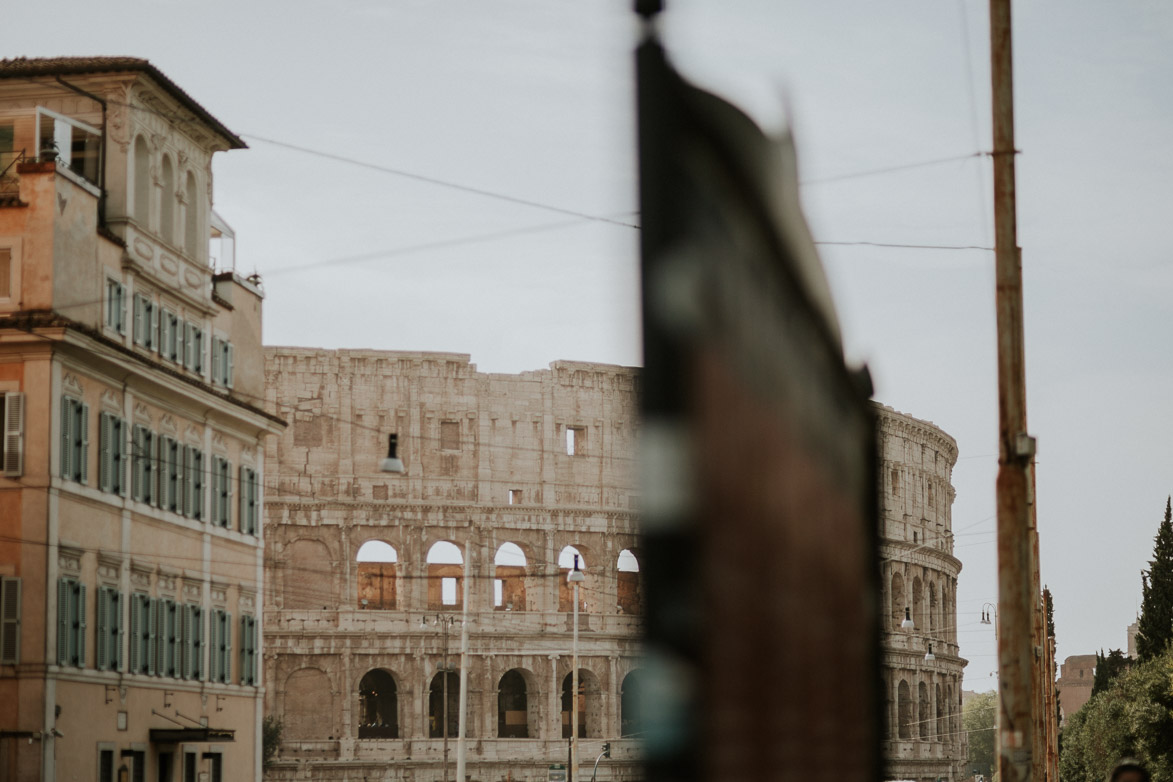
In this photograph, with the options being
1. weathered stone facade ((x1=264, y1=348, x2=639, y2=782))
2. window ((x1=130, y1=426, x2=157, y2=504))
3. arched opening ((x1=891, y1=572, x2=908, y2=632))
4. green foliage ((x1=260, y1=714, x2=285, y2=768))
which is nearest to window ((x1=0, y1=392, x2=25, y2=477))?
window ((x1=130, y1=426, x2=157, y2=504))

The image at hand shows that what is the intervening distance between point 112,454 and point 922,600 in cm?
5421

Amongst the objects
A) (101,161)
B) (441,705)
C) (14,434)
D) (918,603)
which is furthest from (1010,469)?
(918,603)

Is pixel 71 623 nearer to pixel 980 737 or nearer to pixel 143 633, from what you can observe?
pixel 143 633

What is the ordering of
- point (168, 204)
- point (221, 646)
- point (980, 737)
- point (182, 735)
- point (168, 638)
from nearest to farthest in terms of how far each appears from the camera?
point (182, 735) → point (168, 638) → point (168, 204) → point (221, 646) → point (980, 737)

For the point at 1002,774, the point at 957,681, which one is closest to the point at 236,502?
the point at 1002,774

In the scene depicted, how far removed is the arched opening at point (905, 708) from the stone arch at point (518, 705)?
19677 mm

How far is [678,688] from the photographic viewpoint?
4.14ft

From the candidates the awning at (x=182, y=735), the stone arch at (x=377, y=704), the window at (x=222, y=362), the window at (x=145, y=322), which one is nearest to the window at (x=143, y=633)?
the awning at (x=182, y=735)

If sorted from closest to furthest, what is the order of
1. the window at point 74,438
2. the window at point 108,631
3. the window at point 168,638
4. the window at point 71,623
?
the window at point 71,623
the window at point 74,438
the window at point 108,631
the window at point 168,638

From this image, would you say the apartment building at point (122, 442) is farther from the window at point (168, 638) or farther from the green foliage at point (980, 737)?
the green foliage at point (980, 737)

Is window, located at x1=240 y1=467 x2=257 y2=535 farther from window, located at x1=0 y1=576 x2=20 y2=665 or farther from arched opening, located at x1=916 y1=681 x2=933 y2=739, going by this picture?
arched opening, located at x1=916 y1=681 x2=933 y2=739

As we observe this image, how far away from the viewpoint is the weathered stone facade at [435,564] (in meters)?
55.2

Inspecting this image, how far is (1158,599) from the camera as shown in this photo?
5556 cm

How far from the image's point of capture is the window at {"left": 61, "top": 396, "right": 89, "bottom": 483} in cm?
2530
